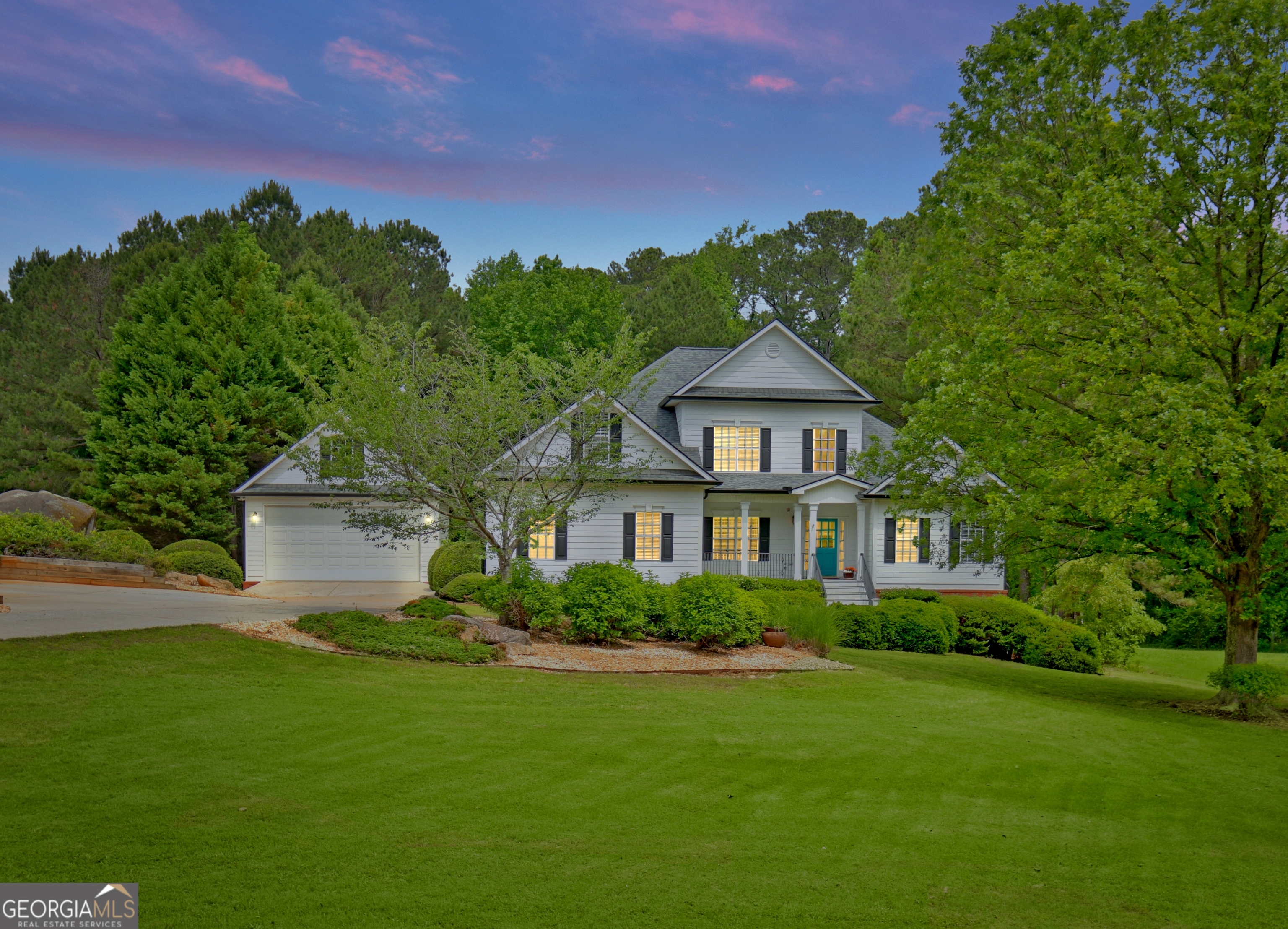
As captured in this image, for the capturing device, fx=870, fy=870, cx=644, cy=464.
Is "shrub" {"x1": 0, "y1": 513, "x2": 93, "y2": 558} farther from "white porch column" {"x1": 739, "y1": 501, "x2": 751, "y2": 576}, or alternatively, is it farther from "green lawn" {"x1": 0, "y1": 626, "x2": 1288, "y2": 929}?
"white porch column" {"x1": 739, "y1": 501, "x2": 751, "y2": 576}

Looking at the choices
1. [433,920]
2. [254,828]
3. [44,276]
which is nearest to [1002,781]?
[433,920]

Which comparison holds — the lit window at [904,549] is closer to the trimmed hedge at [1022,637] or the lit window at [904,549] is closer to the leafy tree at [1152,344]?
the trimmed hedge at [1022,637]

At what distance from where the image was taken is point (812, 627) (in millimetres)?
16156

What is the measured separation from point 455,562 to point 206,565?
7038 millimetres

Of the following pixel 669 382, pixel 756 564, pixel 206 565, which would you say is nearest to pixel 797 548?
pixel 756 564

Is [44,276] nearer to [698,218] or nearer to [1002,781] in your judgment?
[698,218]

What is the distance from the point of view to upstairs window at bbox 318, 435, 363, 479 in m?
16.9

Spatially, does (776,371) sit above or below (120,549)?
above

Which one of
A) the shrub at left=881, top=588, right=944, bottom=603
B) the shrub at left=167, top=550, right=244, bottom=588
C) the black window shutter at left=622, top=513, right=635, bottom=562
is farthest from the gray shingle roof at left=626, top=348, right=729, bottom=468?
the shrub at left=167, top=550, right=244, bottom=588

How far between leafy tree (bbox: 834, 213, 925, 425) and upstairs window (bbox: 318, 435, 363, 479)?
21940mm

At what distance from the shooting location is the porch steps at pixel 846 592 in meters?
25.2

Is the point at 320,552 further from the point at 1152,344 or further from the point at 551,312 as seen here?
the point at 1152,344

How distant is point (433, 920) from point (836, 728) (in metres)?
6.18

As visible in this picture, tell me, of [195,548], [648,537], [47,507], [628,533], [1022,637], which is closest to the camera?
[1022,637]
